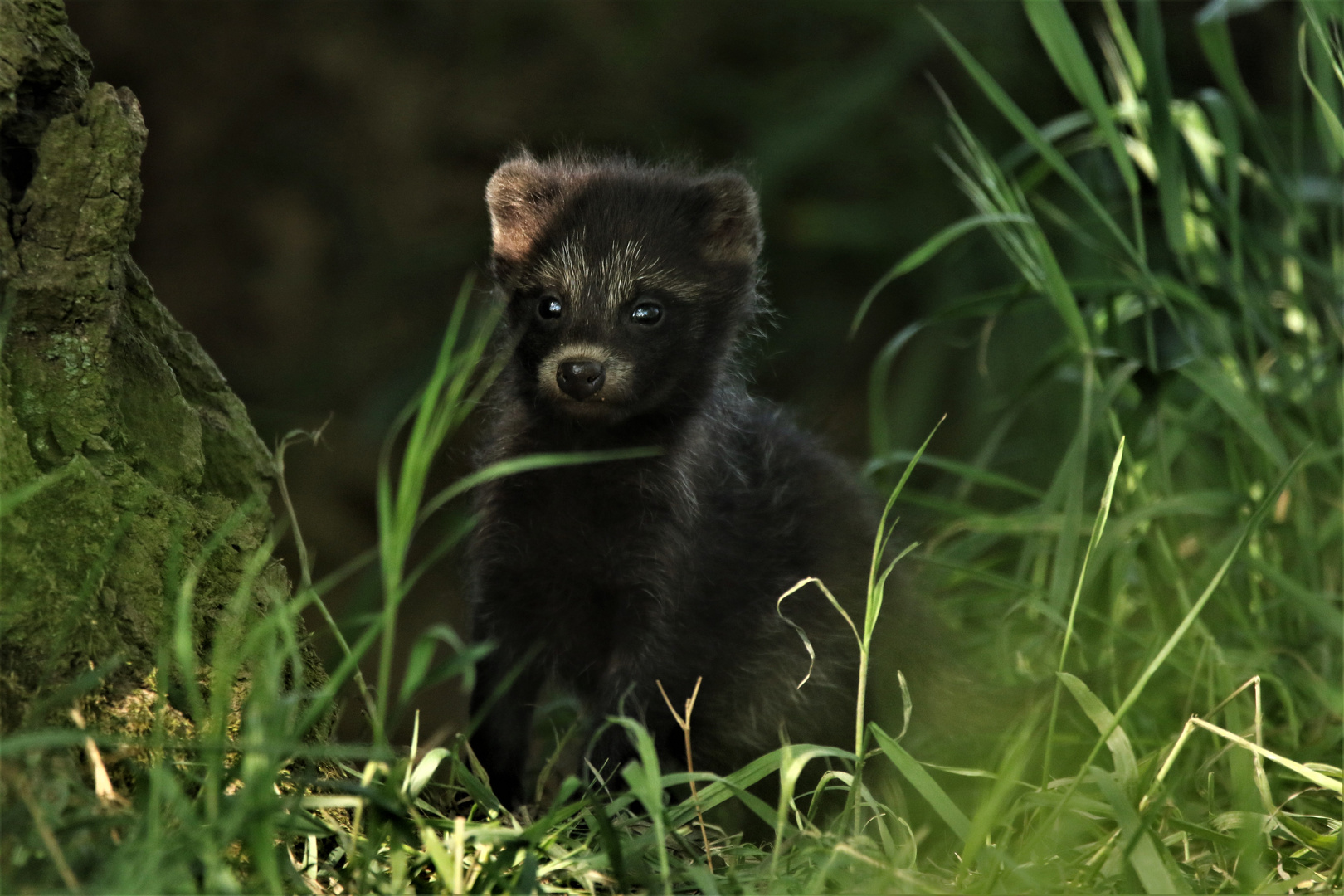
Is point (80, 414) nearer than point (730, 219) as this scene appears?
Yes

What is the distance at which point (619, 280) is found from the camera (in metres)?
3.24

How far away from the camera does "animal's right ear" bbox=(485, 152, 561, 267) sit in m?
3.38

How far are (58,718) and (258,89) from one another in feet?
21.5

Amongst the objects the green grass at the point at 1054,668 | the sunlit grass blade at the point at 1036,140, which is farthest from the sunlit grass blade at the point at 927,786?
the sunlit grass blade at the point at 1036,140

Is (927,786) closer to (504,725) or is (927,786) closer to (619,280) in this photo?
Answer: (504,725)

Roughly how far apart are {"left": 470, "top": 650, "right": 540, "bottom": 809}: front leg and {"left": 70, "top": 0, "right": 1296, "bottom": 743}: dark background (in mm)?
2606

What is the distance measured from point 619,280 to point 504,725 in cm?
110

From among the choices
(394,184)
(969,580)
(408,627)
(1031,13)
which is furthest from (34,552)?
(394,184)

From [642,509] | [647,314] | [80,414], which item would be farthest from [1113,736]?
[80,414]

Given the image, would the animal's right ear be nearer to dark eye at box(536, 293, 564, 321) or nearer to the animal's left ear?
dark eye at box(536, 293, 564, 321)

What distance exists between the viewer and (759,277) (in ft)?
12.3

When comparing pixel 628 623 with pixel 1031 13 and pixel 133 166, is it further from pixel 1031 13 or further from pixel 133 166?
A: pixel 1031 13

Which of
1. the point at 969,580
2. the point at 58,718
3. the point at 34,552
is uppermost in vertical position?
the point at 34,552

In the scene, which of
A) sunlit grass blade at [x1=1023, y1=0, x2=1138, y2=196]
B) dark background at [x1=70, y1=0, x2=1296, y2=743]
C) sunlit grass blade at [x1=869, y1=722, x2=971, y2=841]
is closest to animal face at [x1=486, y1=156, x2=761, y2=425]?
sunlit grass blade at [x1=1023, y1=0, x2=1138, y2=196]
